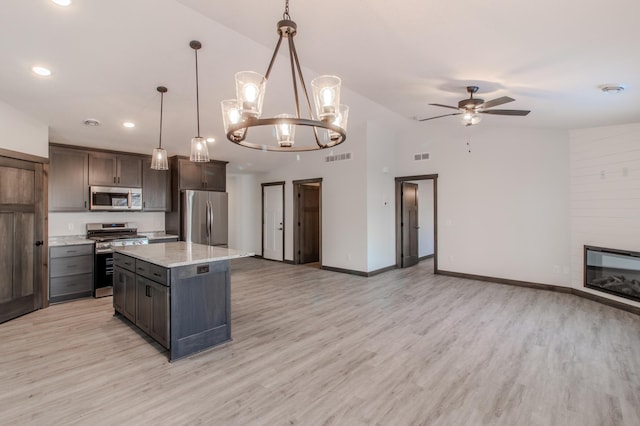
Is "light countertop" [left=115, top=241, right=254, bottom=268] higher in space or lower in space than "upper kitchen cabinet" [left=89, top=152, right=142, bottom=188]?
lower

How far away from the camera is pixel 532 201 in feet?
17.4

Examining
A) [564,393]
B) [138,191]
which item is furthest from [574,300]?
[138,191]

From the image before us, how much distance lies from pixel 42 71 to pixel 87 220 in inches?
122

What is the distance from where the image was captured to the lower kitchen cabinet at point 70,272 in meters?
4.50

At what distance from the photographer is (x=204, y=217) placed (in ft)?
21.3

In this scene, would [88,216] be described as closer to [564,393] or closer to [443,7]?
[443,7]

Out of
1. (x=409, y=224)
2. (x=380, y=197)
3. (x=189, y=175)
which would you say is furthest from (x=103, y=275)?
(x=409, y=224)

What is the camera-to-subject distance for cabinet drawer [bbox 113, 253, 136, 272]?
135 inches

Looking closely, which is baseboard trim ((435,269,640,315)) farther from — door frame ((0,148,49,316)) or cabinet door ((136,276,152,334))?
door frame ((0,148,49,316))

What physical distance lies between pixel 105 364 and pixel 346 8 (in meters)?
3.58

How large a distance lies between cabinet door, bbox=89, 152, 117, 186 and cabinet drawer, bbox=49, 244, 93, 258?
1.19 m

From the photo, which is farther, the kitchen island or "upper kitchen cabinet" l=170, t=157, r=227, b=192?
"upper kitchen cabinet" l=170, t=157, r=227, b=192

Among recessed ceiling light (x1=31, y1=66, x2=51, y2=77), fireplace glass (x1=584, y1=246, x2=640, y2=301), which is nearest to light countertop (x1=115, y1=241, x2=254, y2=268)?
recessed ceiling light (x1=31, y1=66, x2=51, y2=77)

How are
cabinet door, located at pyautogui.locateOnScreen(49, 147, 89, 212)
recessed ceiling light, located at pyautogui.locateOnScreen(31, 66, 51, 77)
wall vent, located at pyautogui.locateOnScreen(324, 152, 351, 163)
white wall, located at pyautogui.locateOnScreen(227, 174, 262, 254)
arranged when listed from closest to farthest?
recessed ceiling light, located at pyautogui.locateOnScreen(31, 66, 51, 77), cabinet door, located at pyautogui.locateOnScreen(49, 147, 89, 212), wall vent, located at pyautogui.locateOnScreen(324, 152, 351, 163), white wall, located at pyautogui.locateOnScreen(227, 174, 262, 254)
